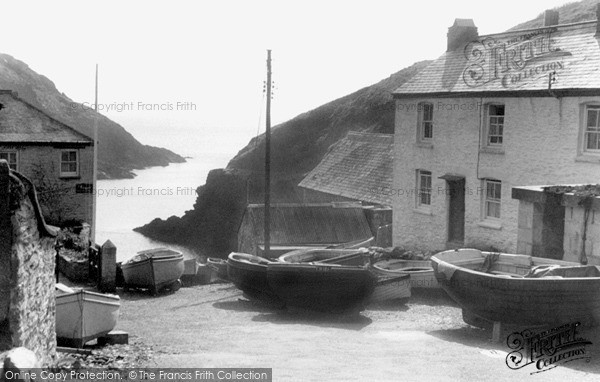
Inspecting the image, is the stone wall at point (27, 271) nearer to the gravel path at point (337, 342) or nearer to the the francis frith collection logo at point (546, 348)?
the gravel path at point (337, 342)

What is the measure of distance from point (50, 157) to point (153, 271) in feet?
41.6

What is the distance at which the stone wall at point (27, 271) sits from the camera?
32.6 ft

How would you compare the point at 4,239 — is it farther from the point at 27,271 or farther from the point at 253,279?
the point at 253,279

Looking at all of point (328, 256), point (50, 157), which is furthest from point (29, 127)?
point (328, 256)

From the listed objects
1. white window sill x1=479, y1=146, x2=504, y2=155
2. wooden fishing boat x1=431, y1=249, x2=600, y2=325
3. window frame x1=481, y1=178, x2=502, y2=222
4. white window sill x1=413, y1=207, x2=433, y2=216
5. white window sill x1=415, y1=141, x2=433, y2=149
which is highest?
white window sill x1=415, y1=141, x2=433, y2=149

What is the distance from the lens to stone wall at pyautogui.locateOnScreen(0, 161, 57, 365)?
9930 mm

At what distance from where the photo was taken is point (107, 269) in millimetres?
26047

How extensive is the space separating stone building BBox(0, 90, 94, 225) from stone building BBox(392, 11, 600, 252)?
598 inches

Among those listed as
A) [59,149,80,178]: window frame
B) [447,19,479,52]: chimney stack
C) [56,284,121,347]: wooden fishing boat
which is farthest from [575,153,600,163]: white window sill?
[59,149,80,178]: window frame

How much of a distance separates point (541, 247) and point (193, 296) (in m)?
12.5

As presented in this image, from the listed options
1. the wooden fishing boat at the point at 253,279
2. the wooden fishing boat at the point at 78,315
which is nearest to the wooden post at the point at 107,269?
the wooden fishing boat at the point at 253,279

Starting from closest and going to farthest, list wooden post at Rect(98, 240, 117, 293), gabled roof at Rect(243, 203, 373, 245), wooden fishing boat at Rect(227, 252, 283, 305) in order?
wooden fishing boat at Rect(227, 252, 283, 305), wooden post at Rect(98, 240, 117, 293), gabled roof at Rect(243, 203, 373, 245)

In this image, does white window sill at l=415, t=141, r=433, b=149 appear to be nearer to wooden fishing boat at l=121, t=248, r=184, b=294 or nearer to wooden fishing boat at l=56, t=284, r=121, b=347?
wooden fishing boat at l=121, t=248, r=184, b=294

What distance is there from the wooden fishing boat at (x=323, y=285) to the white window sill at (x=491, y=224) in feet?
28.9
